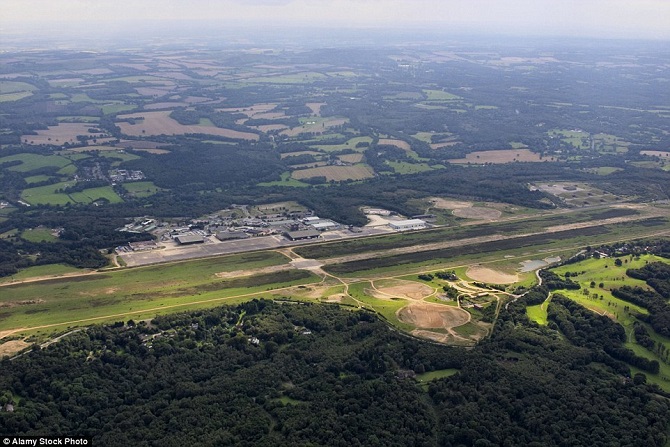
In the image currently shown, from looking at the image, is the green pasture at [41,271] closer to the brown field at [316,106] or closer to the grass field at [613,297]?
the grass field at [613,297]

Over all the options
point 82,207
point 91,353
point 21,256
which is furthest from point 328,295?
point 82,207

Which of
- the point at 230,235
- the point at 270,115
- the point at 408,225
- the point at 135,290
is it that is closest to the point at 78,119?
the point at 270,115

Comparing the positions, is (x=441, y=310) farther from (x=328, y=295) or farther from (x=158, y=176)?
(x=158, y=176)

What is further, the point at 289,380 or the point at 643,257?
the point at 643,257

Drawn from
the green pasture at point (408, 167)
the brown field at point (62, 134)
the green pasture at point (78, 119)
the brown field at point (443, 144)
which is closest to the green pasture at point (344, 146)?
the green pasture at point (408, 167)

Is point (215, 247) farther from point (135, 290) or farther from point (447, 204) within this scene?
point (447, 204)

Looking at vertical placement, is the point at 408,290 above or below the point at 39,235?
above
